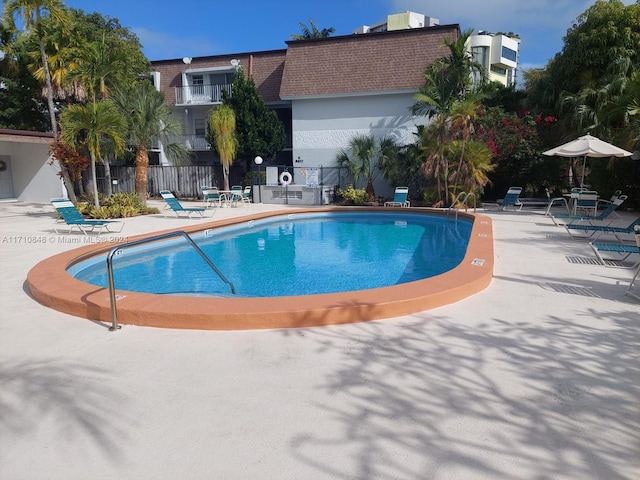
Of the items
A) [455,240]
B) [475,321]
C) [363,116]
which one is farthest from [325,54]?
[475,321]

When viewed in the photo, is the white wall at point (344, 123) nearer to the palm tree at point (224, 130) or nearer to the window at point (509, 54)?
the palm tree at point (224, 130)

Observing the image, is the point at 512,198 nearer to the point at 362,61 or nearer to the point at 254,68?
the point at 362,61

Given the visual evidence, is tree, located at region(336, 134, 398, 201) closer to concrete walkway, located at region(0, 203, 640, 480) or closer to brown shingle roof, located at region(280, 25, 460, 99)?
brown shingle roof, located at region(280, 25, 460, 99)

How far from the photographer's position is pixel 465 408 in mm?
2934

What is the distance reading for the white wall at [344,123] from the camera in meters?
21.7

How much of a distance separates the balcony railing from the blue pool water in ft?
52.9

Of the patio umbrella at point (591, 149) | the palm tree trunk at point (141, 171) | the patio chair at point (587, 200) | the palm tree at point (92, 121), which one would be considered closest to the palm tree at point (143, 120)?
the palm tree trunk at point (141, 171)

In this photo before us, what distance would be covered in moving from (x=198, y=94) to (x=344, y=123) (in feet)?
37.1

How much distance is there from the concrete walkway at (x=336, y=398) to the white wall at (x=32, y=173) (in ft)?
62.1

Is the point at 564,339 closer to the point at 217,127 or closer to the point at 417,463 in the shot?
the point at 417,463

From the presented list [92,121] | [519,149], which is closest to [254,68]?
[92,121]

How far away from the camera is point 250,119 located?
A: 23000mm

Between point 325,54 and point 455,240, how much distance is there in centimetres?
1516

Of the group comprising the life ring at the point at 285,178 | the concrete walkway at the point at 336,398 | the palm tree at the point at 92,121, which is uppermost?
the palm tree at the point at 92,121
